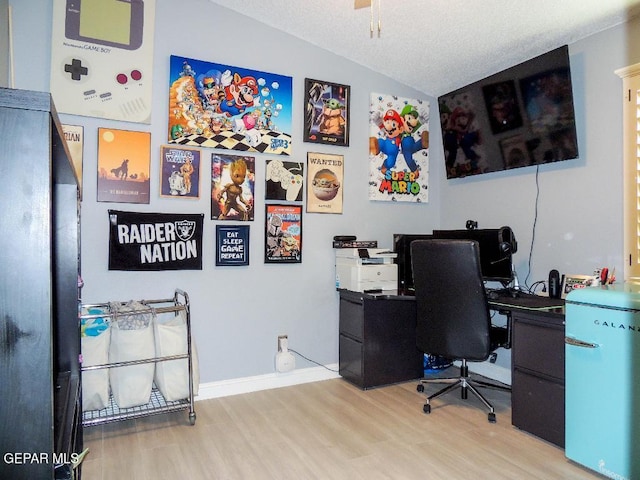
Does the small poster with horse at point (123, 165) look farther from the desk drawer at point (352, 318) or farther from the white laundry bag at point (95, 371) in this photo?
the desk drawer at point (352, 318)

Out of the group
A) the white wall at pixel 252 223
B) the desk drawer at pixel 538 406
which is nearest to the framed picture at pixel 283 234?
the white wall at pixel 252 223

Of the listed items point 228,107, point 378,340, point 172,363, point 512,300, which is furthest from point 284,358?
point 228,107

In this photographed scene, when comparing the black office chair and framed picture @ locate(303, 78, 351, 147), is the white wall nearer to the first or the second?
framed picture @ locate(303, 78, 351, 147)

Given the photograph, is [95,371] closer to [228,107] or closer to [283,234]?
[283,234]

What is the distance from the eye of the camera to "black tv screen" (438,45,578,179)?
2742mm

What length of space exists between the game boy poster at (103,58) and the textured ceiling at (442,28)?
656 mm

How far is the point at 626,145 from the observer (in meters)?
2.53

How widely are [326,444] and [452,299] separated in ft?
3.76

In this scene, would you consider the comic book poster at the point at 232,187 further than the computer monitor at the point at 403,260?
No

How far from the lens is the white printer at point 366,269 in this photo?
10.7ft

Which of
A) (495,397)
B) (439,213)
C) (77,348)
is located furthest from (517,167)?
(77,348)

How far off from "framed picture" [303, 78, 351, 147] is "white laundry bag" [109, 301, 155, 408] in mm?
1846

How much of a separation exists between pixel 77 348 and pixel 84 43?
77.4 inches

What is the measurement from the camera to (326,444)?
92.7 inches
